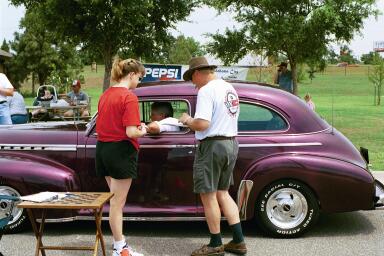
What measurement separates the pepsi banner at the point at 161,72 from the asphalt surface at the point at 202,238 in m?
13.4

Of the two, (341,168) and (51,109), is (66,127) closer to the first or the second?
(341,168)

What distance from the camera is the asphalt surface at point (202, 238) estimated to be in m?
5.19

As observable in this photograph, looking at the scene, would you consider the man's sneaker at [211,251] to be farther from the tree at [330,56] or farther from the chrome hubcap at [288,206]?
the tree at [330,56]

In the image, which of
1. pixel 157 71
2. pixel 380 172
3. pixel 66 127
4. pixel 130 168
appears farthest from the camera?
pixel 157 71

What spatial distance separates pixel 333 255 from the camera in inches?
199

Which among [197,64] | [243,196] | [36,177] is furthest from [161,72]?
[197,64]

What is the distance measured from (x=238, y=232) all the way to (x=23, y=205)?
190 cm

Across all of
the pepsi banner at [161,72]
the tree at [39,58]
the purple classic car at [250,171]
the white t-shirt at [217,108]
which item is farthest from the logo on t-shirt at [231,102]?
the tree at [39,58]

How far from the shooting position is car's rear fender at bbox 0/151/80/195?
5527mm

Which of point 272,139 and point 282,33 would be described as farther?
point 282,33

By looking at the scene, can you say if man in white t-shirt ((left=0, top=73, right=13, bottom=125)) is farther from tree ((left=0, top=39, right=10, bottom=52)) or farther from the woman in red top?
tree ((left=0, top=39, right=10, bottom=52))

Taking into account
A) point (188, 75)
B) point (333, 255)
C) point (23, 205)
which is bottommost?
point (333, 255)

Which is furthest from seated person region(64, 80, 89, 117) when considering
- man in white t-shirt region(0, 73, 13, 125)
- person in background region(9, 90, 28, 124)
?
man in white t-shirt region(0, 73, 13, 125)

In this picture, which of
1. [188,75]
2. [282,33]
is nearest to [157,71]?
[282,33]
